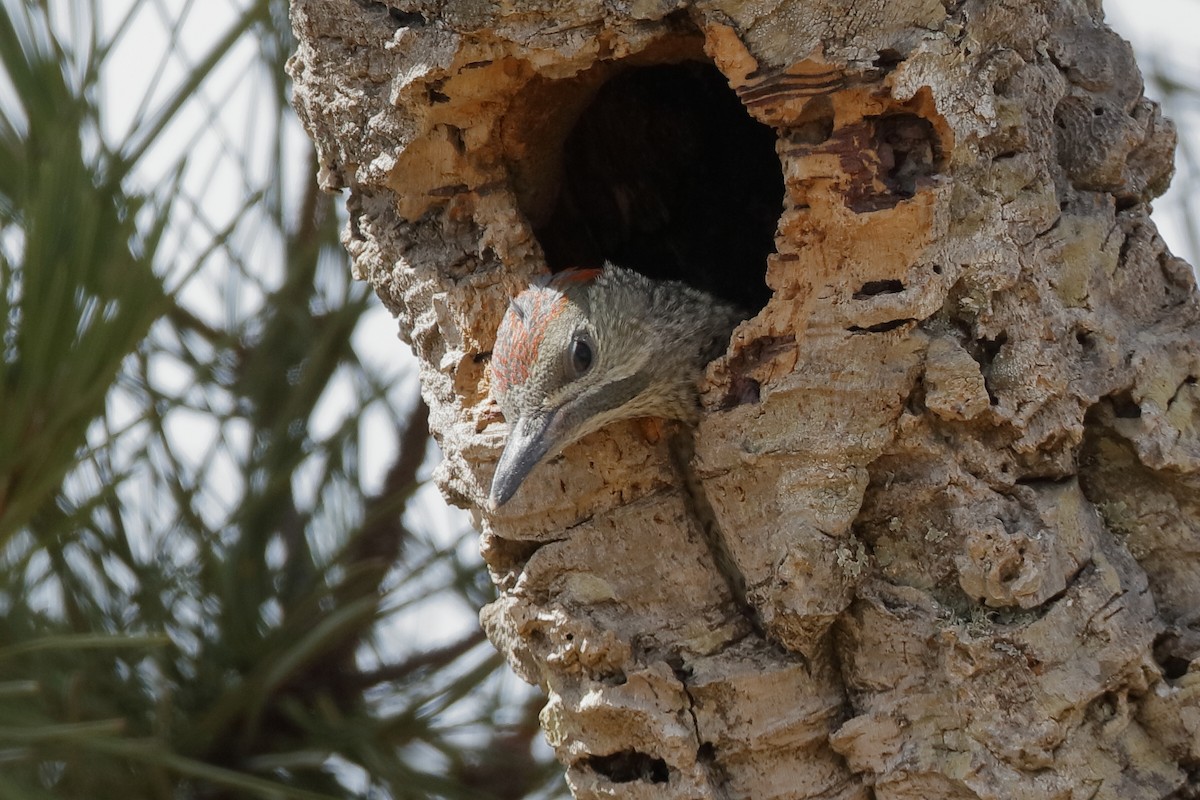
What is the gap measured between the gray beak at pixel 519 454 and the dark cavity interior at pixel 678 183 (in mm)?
1089

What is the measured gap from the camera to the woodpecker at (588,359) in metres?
2.45

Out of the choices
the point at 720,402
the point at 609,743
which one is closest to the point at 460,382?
the point at 720,402

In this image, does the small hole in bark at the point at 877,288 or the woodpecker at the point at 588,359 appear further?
the woodpecker at the point at 588,359

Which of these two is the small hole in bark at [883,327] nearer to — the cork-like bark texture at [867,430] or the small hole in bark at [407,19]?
the cork-like bark texture at [867,430]

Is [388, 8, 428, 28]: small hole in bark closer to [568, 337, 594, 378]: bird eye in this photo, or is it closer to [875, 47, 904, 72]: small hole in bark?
[568, 337, 594, 378]: bird eye

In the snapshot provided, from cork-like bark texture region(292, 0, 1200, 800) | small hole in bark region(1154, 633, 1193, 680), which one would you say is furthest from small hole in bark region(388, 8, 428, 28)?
small hole in bark region(1154, 633, 1193, 680)

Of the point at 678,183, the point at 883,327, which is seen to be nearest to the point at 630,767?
the point at 883,327

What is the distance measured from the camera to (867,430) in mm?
2316

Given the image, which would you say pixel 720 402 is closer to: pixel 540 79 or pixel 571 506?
pixel 571 506

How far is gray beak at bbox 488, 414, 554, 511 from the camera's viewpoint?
92.6 inches

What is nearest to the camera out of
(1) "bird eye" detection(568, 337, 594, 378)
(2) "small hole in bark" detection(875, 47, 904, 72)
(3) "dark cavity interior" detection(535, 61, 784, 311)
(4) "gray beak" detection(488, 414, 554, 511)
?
(2) "small hole in bark" detection(875, 47, 904, 72)

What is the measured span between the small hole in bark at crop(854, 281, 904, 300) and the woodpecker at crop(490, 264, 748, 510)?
42 centimetres

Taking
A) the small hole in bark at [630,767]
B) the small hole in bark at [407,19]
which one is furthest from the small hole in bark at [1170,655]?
the small hole in bark at [407,19]

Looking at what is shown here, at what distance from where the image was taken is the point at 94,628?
3.41 meters
